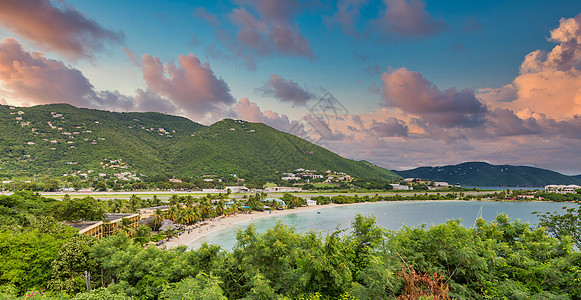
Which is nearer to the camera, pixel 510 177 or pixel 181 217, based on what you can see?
pixel 181 217

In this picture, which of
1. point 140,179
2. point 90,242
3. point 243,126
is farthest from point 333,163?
point 90,242

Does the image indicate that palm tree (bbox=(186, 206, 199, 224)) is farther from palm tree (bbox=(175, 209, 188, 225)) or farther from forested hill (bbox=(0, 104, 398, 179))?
forested hill (bbox=(0, 104, 398, 179))

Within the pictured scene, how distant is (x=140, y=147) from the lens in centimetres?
12962

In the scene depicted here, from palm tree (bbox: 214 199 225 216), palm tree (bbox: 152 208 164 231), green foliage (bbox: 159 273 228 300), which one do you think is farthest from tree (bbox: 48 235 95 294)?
palm tree (bbox: 214 199 225 216)

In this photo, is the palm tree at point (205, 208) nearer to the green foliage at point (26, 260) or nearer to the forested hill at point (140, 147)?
the green foliage at point (26, 260)

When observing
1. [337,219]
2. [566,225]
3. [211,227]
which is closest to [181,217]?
[211,227]

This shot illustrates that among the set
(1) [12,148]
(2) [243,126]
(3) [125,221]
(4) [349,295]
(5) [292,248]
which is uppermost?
(2) [243,126]

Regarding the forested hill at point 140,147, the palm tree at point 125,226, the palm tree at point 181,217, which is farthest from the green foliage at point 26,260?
the forested hill at point 140,147

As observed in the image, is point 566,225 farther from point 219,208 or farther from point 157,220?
point 219,208

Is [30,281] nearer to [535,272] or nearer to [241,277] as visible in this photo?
[241,277]

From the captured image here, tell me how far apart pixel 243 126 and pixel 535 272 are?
16874 centimetres

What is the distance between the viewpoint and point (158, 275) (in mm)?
11453

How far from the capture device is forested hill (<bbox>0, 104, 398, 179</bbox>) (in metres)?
98.3

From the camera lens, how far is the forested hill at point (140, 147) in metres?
98.3
